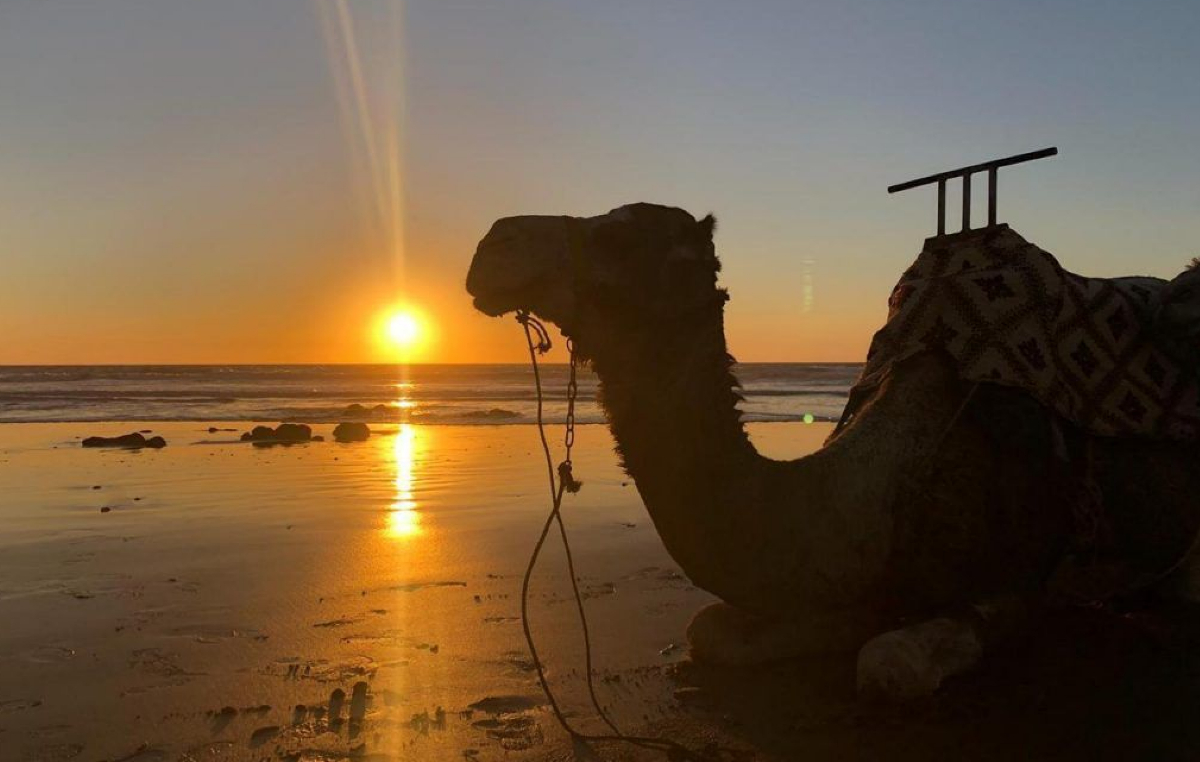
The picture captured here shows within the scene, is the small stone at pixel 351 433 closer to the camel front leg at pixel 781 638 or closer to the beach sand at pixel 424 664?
the beach sand at pixel 424 664

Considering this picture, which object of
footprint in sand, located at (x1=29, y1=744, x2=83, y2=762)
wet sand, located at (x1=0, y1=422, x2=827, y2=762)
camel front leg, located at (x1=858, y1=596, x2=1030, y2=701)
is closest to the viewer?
footprint in sand, located at (x1=29, y1=744, x2=83, y2=762)

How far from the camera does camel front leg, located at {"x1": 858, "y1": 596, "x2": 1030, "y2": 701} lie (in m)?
3.79

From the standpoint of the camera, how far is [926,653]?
12.7ft

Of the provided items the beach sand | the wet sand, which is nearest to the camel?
the beach sand

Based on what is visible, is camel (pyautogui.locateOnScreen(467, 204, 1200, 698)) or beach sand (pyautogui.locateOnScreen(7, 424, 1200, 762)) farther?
camel (pyautogui.locateOnScreen(467, 204, 1200, 698))

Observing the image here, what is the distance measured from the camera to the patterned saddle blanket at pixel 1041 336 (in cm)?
457

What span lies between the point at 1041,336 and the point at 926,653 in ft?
5.99

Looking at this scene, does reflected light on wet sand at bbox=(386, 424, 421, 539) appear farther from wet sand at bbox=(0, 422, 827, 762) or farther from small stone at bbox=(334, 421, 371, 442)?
small stone at bbox=(334, 421, 371, 442)

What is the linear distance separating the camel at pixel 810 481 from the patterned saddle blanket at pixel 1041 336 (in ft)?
0.43

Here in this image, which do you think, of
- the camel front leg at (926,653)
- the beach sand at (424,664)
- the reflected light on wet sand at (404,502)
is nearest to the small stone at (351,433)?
the reflected light on wet sand at (404,502)

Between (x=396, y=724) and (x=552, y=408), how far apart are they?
95.4 feet

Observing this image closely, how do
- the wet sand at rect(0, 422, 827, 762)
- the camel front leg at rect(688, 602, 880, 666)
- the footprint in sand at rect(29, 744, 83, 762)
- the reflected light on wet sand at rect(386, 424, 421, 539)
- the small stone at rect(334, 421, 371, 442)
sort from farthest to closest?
→ 1. the small stone at rect(334, 421, 371, 442)
2. the reflected light on wet sand at rect(386, 424, 421, 539)
3. the camel front leg at rect(688, 602, 880, 666)
4. the wet sand at rect(0, 422, 827, 762)
5. the footprint in sand at rect(29, 744, 83, 762)

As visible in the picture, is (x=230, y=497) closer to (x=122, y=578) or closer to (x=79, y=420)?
(x=122, y=578)

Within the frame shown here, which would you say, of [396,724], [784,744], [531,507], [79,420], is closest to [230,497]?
[531,507]
